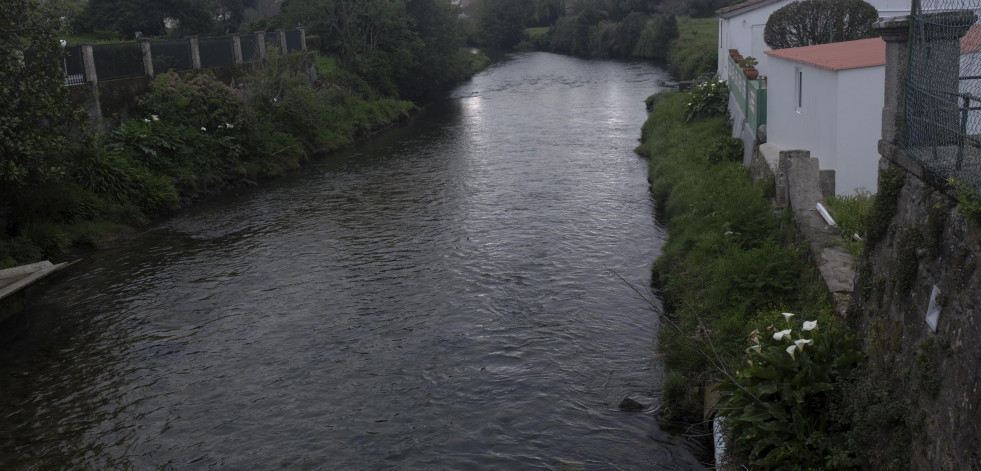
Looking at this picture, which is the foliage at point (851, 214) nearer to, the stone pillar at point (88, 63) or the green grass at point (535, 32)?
A: the stone pillar at point (88, 63)

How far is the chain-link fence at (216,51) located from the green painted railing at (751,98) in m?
17.7

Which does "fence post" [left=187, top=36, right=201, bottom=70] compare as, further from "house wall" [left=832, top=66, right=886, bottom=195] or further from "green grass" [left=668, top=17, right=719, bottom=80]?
"house wall" [left=832, top=66, right=886, bottom=195]

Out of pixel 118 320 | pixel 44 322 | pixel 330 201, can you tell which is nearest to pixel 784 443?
pixel 118 320

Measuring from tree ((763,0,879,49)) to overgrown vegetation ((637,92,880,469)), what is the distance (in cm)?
667

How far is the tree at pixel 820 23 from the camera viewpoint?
77.9 feet

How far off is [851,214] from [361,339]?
7.16 meters

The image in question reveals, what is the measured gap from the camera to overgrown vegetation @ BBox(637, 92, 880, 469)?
7.81 metres

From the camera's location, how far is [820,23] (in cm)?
2431

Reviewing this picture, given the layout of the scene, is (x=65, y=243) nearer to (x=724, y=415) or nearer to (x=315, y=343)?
(x=315, y=343)

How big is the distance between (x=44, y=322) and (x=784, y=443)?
39.3ft

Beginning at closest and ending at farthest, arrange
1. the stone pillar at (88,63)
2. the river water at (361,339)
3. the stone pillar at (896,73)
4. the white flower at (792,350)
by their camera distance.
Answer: the white flower at (792,350), the stone pillar at (896,73), the river water at (361,339), the stone pillar at (88,63)

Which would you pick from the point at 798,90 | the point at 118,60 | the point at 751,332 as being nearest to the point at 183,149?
the point at 118,60

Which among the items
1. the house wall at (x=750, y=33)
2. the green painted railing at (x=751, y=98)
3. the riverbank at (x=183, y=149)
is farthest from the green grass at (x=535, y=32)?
the green painted railing at (x=751, y=98)

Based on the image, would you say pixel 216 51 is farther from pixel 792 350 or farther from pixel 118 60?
pixel 792 350
